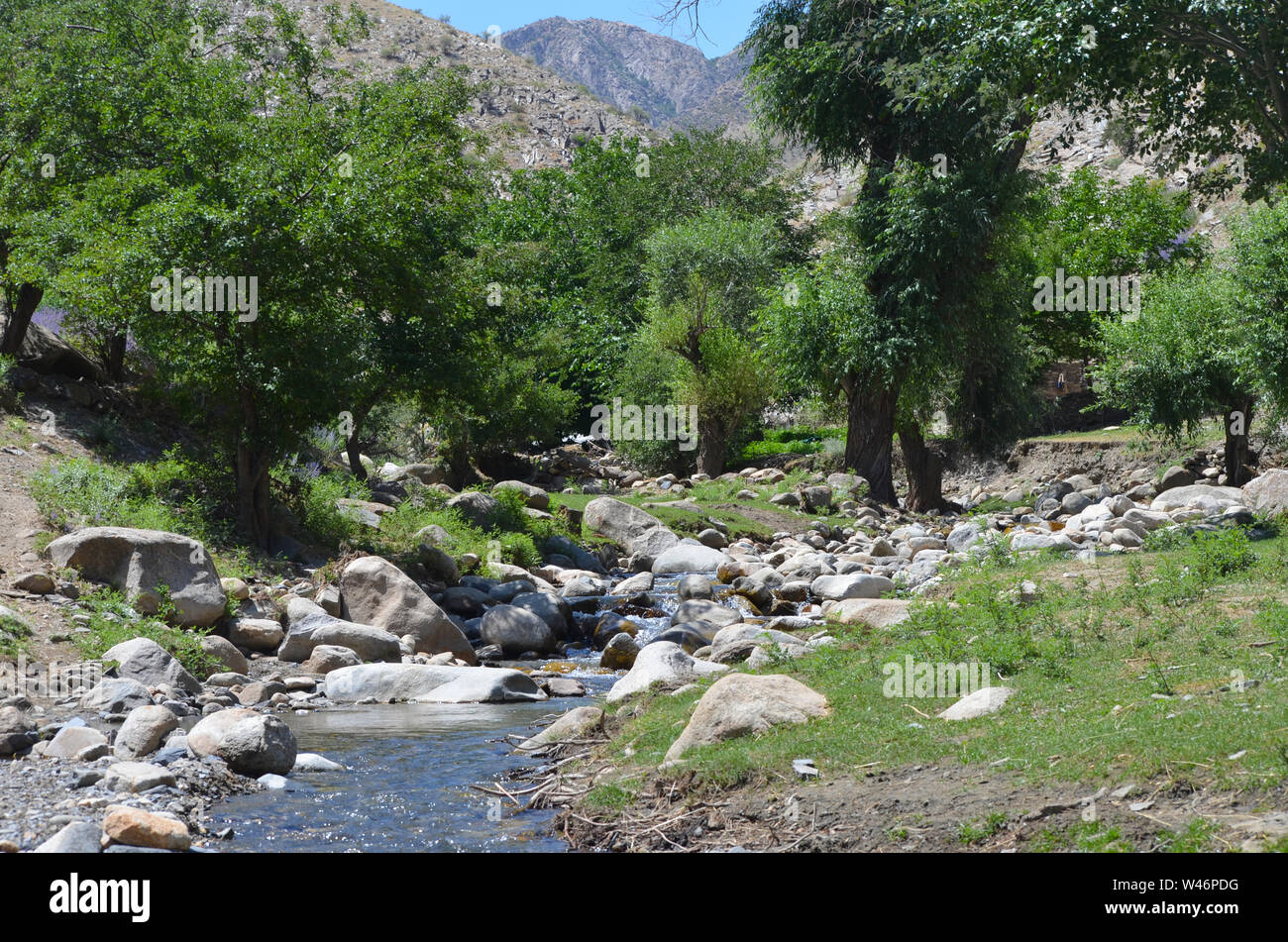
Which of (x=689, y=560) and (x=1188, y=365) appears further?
(x=1188, y=365)

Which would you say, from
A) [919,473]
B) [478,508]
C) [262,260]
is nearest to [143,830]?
[262,260]

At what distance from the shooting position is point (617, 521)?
25031 millimetres

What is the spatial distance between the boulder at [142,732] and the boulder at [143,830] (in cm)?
232

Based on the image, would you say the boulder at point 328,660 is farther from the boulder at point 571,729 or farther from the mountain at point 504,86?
the mountain at point 504,86

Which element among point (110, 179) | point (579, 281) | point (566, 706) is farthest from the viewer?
point (579, 281)

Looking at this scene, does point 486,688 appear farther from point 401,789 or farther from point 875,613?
point 875,613

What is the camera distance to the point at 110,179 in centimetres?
1786

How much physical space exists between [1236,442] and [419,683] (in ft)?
80.6

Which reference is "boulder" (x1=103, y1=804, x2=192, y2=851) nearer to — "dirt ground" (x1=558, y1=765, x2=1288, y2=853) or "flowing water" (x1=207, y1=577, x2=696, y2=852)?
"flowing water" (x1=207, y1=577, x2=696, y2=852)

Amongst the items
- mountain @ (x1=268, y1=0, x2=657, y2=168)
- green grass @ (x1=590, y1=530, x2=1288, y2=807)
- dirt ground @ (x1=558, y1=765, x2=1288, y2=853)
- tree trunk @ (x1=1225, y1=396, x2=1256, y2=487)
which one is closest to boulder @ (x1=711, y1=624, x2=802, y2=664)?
green grass @ (x1=590, y1=530, x2=1288, y2=807)

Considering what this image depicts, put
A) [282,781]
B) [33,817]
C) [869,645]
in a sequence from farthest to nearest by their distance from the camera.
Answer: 1. [869,645]
2. [282,781]
3. [33,817]

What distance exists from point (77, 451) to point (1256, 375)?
75.9 ft
